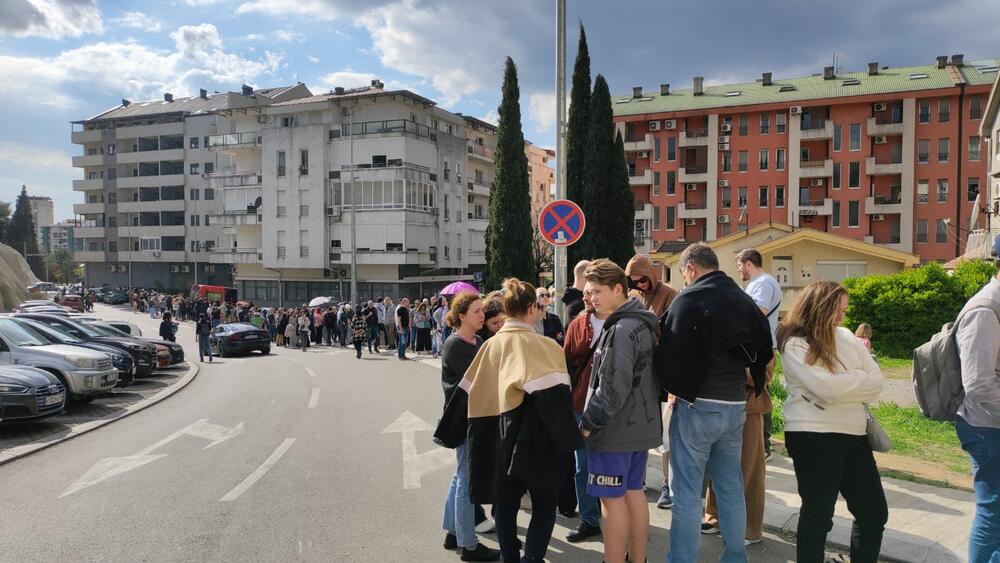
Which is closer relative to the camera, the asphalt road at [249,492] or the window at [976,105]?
the asphalt road at [249,492]

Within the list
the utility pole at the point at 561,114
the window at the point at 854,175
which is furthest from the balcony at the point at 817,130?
the utility pole at the point at 561,114

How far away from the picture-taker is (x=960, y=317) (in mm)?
4078

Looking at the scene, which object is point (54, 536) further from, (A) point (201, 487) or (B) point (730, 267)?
→ (B) point (730, 267)

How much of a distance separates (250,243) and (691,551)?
5816cm

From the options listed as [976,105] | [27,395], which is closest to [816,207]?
[976,105]

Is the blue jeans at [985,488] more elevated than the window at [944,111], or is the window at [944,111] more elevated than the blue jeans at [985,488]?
the window at [944,111]

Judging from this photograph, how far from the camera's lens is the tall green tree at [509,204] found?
3219 cm

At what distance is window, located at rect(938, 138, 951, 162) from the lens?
50562mm

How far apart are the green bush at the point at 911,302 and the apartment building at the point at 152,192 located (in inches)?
2509

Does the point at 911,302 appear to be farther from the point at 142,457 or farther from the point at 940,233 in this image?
the point at 940,233

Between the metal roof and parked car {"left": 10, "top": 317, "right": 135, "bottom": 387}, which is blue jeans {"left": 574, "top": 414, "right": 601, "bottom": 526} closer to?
parked car {"left": 10, "top": 317, "right": 135, "bottom": 387}

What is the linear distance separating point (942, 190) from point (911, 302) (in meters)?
40.3

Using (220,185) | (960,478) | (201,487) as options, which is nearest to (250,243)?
(220,185)

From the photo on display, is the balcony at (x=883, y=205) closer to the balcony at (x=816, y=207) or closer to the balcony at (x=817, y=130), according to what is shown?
the balcony at (x=816, y=207)
